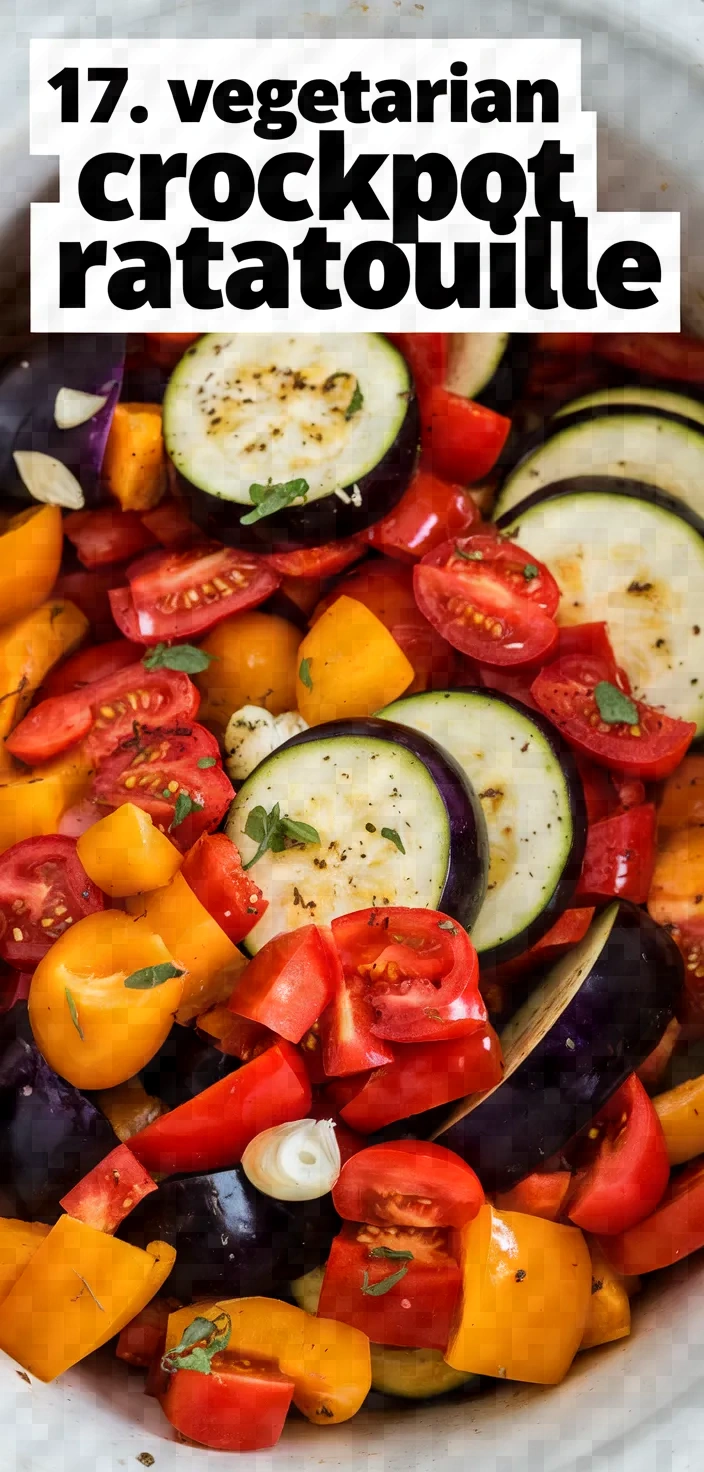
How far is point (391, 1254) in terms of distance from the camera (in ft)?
5.55

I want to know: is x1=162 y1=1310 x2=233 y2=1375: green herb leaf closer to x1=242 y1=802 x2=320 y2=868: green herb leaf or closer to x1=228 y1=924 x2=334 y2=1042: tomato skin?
x1=228 y1=924 x2=334 y2=1042: tomato skin

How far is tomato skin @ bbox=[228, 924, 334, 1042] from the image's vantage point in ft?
5.63

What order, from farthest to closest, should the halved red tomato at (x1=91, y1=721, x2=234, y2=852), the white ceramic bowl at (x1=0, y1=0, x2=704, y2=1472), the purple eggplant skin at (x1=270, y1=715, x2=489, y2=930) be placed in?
the halved red tomato at (x1=91, y1=721, x2=234, y2=852), the purple eggplant skin at (x1=270, y1=715, x2=489, y2=930), the white ceramic bowl at (x1=0, y1=0, x2=704, y2=1472)

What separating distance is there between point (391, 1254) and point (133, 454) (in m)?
1.52

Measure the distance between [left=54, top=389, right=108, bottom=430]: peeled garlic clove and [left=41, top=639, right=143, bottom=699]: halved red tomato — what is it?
443mm

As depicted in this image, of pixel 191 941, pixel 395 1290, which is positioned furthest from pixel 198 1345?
pixel 191 941

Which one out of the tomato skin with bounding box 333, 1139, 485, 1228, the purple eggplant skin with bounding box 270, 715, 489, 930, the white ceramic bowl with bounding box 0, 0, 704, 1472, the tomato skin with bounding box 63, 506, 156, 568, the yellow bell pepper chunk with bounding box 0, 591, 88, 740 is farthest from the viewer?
the tomato skin with bounding box 63, 506, 156, 568

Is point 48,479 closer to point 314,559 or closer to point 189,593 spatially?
point 189,593

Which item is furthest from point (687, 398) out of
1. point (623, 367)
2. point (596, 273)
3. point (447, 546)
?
point (447, 546)

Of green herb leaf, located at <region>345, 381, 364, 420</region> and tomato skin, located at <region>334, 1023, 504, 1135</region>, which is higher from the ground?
green herb leaf, located at <region>345, 381, 364, 420</region>

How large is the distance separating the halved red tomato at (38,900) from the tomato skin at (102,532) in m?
0.67

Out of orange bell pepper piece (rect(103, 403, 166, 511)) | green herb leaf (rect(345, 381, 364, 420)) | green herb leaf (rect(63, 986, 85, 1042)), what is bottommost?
green herb leaf (rect(63, 986, 85, 1042))

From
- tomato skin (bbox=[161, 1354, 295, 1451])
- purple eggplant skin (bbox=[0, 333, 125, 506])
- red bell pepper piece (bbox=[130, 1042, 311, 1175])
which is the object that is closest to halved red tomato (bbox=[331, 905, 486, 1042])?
red bell pepper piece (bbox=[130, 1042, 311, 1175])

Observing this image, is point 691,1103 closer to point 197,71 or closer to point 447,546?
point 447,546
